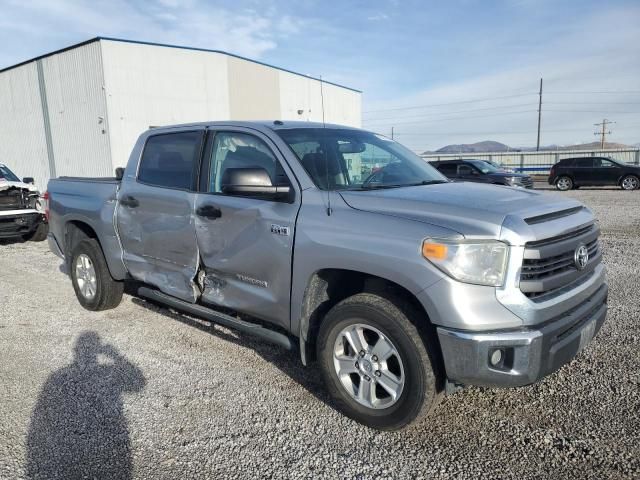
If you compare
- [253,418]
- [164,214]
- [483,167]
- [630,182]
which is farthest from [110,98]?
[630,182]

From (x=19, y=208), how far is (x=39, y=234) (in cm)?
84

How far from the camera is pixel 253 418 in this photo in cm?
323

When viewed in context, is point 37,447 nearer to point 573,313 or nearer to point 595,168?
point 573,313

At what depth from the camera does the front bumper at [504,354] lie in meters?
2.55

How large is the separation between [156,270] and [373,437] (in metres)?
2.54

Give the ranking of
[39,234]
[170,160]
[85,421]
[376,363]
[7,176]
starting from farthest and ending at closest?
[39,234] → [7,176] → [170,160] → [85,421] → [376,363]

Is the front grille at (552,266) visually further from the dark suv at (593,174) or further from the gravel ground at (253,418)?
the dark suv at (593,174)

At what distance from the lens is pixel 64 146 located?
78.5ft

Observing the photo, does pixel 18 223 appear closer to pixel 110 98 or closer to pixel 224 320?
pixel 224 320

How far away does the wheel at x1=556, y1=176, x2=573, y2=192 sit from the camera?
74.8 feet

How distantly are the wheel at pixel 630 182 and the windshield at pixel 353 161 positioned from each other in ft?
70.3

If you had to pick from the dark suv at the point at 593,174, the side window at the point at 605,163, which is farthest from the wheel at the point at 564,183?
the side window at the point at 605,163

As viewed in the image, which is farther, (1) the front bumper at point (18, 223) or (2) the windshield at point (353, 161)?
(1) the front bumper at point (18, 223)

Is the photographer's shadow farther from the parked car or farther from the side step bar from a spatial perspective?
the parked car
